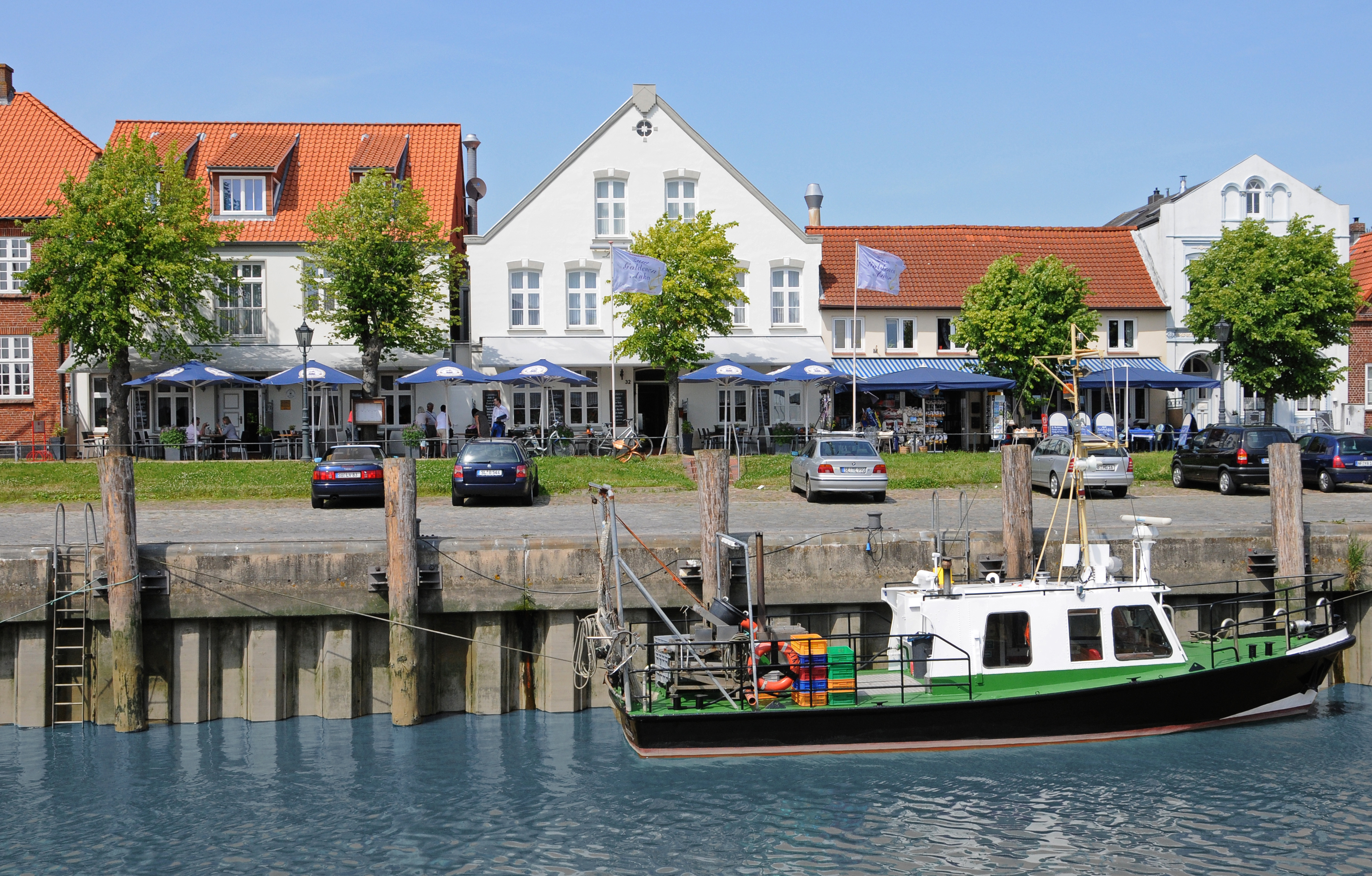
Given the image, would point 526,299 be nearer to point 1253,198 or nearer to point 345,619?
point 345,619

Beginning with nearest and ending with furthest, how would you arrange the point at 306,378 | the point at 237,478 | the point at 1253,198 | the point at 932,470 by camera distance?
the point at 237,478 < the point at 932,470 < the point at 306,378 < the point at 1253,198

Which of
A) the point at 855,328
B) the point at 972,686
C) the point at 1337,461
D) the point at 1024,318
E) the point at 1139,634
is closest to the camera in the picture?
the point at 972,686

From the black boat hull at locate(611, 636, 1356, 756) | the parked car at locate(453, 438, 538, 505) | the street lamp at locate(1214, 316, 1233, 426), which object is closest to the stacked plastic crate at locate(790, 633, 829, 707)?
the black boat hull at locate(611, 636, 1356, 756)

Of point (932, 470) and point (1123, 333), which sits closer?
point (932, 470)

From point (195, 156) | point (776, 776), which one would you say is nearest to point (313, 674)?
point (776, 776)

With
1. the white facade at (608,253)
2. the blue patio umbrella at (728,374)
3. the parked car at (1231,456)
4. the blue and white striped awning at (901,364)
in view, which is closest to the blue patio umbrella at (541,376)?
the white facade at (608,253)

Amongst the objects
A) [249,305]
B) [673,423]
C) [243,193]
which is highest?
[243,193]

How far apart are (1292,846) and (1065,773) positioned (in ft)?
9.08

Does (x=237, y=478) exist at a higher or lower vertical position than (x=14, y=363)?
lower

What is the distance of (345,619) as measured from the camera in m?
16.0

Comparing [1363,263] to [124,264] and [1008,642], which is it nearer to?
[1008,642]

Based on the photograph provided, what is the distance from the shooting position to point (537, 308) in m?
39.6

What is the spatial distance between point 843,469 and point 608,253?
16.9 m

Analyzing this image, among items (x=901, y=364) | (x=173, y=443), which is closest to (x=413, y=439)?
(x=173, y=443)
